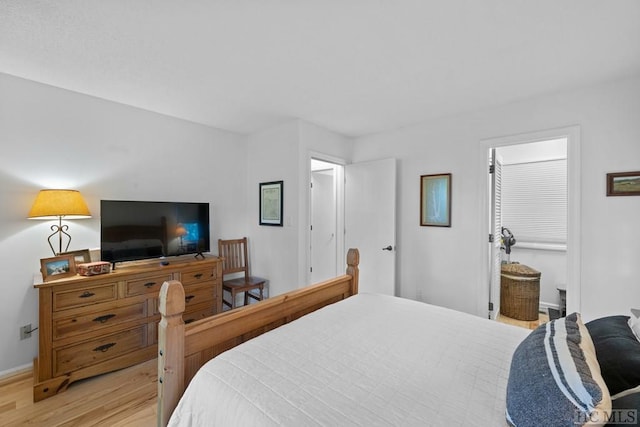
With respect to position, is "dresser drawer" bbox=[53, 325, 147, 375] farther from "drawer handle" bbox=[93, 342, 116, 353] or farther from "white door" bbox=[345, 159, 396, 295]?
"white door" bbox=[345, 159, 396, 295]

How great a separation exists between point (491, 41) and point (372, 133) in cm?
207

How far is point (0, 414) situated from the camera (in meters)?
1.82

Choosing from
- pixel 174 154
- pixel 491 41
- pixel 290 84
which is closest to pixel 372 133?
pixel 290 84

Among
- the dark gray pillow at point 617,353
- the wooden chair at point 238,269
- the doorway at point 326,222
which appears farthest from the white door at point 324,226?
the dark gray pillow at point 617,353

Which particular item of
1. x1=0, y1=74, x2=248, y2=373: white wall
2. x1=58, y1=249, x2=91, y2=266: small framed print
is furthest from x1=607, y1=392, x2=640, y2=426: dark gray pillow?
x1=0, y1=74, x2=248, y2=373: white wall

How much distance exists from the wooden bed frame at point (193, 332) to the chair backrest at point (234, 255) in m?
2.04

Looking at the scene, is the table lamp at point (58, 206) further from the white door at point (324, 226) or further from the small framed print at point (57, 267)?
the white door at point (324, 226)

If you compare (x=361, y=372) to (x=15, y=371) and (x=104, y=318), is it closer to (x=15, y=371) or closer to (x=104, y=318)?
(x=104, y=318)

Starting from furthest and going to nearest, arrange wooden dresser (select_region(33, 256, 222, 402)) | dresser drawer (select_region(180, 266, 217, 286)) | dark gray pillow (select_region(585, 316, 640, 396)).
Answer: dresser drawer (select_region(180, 266, 217, 286))
wooden dresser (select_region(33, 256, 222, 402))
dark gray pillow (select_region(585, 316, 640, 396))

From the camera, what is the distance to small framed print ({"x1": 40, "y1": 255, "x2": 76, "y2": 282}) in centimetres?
209

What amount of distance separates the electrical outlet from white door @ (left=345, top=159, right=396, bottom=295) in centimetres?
338

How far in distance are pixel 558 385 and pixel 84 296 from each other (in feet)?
9.64

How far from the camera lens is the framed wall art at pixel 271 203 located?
3443mm

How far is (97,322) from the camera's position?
2238 millimetres
